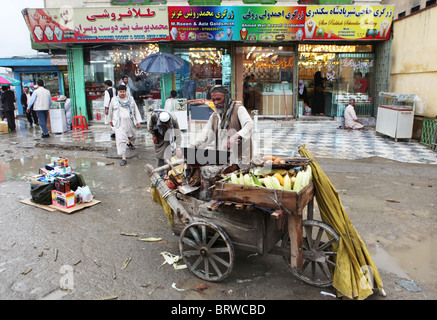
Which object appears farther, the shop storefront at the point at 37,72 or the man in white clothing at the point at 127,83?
the shop storefront at the point at 37,72

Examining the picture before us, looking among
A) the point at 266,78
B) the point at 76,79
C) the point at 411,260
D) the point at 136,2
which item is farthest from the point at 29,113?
the point at 411,260

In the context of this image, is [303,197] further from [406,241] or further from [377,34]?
[377,34]

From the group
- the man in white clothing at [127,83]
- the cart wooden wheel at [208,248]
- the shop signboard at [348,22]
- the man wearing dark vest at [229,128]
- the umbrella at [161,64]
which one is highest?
the shop signboard at [348,22]

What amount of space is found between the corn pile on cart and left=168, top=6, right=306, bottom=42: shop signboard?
34.5ft

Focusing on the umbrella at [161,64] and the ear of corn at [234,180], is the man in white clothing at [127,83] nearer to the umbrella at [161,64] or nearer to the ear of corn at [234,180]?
the umbrella at [161,64]

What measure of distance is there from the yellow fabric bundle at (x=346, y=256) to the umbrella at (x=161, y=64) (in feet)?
28.0

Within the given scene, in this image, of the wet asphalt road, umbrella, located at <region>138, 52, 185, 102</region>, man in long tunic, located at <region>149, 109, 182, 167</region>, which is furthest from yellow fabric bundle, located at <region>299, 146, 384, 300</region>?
umbrella, located at <region>138, 52, 185, 102</region>

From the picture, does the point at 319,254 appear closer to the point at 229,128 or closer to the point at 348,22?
the point at 229,128

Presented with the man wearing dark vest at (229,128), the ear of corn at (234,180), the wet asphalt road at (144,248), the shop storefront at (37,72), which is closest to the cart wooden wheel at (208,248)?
the wet asphalt road at (144,248)

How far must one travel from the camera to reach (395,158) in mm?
8688

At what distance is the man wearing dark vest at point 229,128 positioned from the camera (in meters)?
4.41

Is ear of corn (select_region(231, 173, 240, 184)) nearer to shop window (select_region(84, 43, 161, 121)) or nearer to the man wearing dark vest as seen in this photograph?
the man wearing dark vest
